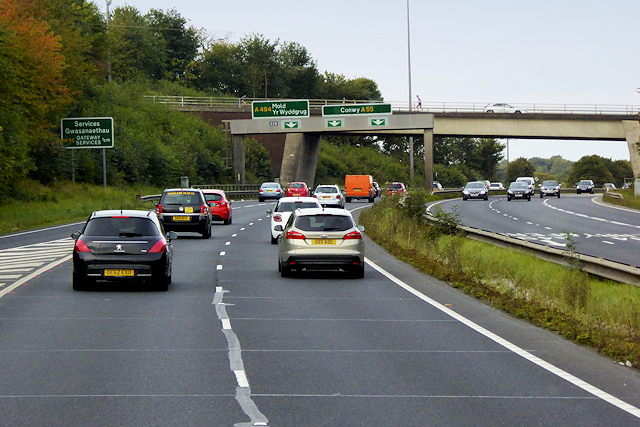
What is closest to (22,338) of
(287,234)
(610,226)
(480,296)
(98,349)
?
(98,349)

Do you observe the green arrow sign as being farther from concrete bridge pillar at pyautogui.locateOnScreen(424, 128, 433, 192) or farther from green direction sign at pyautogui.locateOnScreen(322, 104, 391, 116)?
concrete bridge pillar at pyautogui.locateOnScreen(424, 128, 433, 192)

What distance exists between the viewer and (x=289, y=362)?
407 inches

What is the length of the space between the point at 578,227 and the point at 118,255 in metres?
25.2

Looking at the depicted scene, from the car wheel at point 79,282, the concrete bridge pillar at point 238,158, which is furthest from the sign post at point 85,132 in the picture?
the car wheel at point 79,282

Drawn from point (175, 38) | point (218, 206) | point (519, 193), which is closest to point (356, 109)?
point (519, 193)

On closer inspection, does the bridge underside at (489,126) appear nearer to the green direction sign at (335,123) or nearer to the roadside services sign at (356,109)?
the green direction sign at (335,123)

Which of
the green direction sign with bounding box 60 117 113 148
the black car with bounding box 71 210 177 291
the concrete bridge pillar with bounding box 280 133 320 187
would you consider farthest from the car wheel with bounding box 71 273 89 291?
the concrete bridge pillar with bounding box 280 133 320 187

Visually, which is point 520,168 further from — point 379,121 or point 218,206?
point 218,206

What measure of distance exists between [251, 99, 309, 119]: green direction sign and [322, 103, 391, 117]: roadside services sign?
1.87m

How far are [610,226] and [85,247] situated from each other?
1055 inches

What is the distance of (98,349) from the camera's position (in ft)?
36.5

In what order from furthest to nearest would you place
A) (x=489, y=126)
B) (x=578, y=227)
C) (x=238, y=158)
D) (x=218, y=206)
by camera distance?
(x=238, y=158), (x=489, y=126), (x=218, y=206), (x=578, y=227)

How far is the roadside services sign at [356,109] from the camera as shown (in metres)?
78.6

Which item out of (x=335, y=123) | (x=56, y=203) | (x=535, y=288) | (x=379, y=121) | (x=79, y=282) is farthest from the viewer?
(x=335, y=123)
